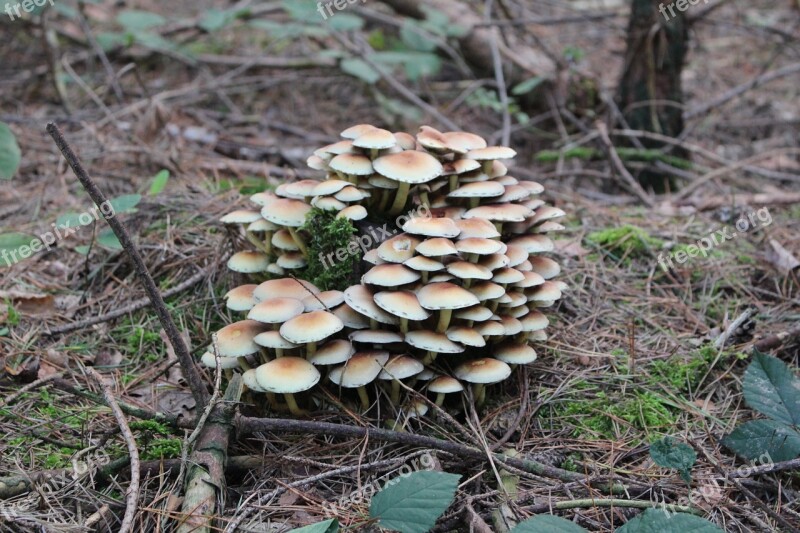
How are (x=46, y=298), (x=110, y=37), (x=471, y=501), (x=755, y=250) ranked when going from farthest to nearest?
(x=110, y=37)
(x=755, y=250)
(x=46, y=298)
(x=471, y=501)

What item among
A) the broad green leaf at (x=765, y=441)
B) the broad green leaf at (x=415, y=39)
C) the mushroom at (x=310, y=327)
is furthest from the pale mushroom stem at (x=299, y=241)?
the broad green leaf at (x=415, y=39)

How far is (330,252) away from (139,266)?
3.52 feet

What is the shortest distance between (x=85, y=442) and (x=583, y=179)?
5268mm

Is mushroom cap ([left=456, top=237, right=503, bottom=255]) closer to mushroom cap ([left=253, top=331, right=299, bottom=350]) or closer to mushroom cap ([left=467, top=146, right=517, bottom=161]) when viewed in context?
mushroom cap ([left=467, top=146, right=517, bottom=161])

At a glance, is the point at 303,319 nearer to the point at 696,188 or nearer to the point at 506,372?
the point at 506,372

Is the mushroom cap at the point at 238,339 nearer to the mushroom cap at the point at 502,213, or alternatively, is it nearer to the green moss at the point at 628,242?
the mushroom cap at the point at 502,213

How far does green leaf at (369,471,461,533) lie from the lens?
77.2 inches

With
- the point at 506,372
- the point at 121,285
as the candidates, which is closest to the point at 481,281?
the point at 506,372

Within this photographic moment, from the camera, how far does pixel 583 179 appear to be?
6293 mm

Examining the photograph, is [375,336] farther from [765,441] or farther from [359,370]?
[765,441]

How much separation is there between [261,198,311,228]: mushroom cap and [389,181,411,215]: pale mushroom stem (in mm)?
464

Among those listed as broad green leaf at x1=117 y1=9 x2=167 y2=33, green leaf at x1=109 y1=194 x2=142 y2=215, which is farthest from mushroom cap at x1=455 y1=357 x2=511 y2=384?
broad green leaf at x1=117 y1=9 x2=167 y2=33

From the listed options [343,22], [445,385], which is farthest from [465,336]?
[343,22]

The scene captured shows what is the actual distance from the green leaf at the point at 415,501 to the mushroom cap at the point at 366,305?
2.46 ft
